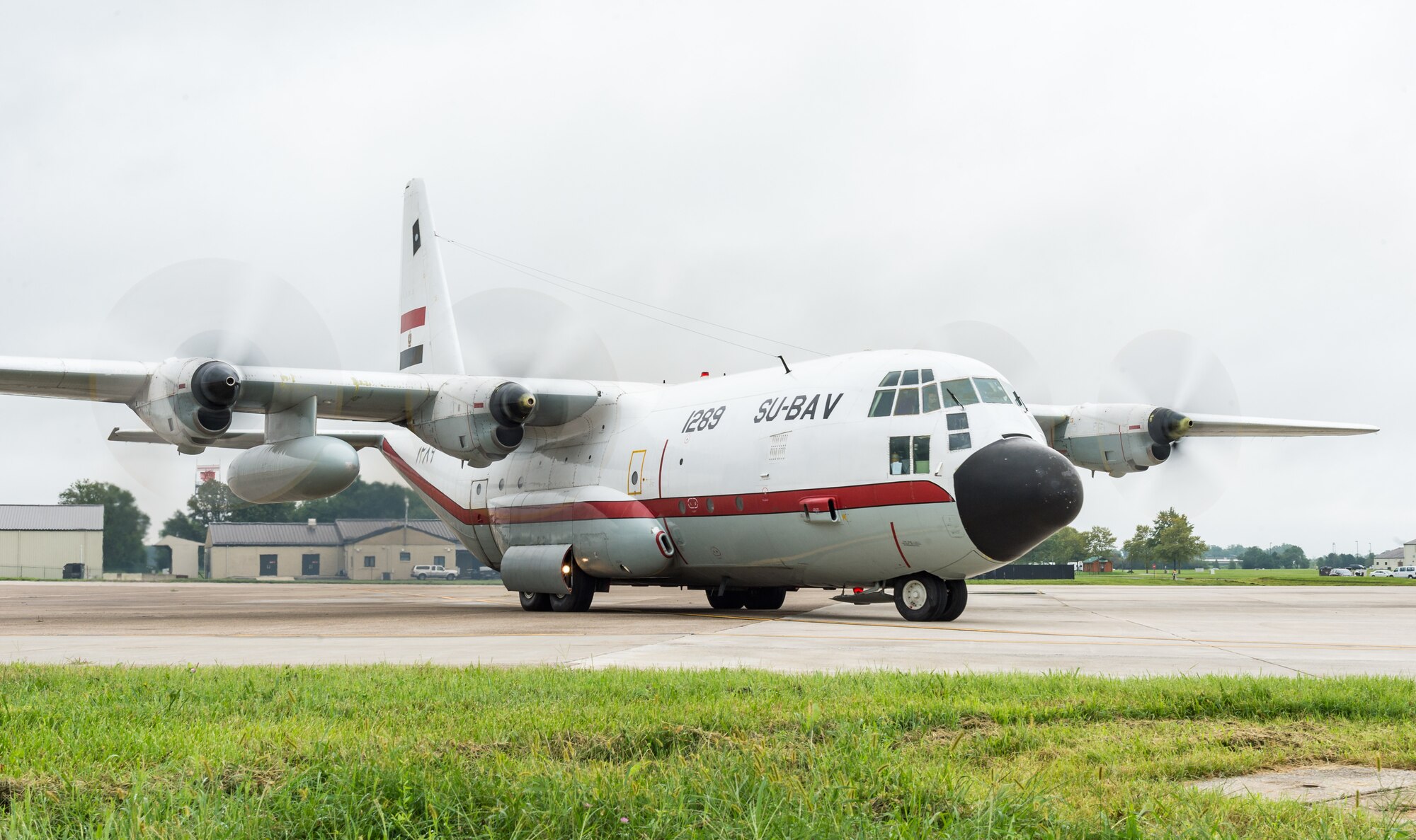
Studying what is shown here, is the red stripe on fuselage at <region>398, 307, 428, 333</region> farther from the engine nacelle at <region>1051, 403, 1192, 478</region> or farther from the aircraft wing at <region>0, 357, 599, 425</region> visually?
the engine nacelle at <region>1051, 403, 1192, 478</region>

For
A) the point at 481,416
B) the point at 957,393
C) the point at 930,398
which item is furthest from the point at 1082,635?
the point at 481,416

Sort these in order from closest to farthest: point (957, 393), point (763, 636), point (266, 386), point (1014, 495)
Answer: point (763, 636) < point (1014, 495) < point (957, 393) < point (266, 386)

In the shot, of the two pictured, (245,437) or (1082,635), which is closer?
(1082,635)

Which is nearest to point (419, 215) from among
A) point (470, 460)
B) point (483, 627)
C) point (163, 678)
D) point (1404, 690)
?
point (470, 460)

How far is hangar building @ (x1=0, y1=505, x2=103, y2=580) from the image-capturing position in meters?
74.8

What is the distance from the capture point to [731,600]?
72.5 ft

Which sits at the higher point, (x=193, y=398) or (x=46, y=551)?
(x=193, y=398)

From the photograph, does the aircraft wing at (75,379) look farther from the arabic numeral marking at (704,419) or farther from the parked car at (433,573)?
the parked car at (433,573)

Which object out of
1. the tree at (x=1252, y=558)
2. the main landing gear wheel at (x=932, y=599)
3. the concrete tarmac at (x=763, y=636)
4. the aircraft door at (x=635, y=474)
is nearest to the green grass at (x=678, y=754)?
the concrete tarmac at (x=763, y=636)

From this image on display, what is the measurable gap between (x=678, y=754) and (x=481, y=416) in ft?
52.4

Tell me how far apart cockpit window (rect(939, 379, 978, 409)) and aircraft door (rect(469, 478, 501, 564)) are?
1135 cm

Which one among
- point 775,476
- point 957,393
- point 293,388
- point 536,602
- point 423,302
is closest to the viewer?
point 957,393

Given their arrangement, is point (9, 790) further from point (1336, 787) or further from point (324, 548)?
point (324, 548)

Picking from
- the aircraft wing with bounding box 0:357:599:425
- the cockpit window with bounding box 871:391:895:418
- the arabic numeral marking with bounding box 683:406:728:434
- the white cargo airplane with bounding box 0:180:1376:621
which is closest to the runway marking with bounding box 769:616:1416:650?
the white cargo airplane with bounding box 0:180:1376:621
